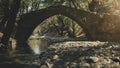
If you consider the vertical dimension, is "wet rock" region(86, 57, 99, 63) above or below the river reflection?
above

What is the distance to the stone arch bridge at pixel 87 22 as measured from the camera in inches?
1705

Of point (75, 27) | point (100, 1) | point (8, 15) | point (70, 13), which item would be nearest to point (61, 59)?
point (8, 15)

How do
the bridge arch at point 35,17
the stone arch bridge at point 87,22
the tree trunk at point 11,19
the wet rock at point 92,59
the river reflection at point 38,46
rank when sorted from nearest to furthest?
1. the wet rock at point 92,59
2. the river reflection at point 38,46
3. the tree trunk at point 11,19
4. the stone arch bridge at point 87,22
5. the bridge arch at point 35,17

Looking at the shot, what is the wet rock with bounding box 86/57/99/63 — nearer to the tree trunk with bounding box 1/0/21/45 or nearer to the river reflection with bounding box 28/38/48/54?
the river reflection with bounding box 28/38/48/54

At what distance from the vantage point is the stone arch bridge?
43312 mm

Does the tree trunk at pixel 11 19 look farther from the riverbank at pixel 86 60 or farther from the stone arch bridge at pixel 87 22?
the riverbank at pixel 86 60

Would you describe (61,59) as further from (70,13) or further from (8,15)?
(70,13)

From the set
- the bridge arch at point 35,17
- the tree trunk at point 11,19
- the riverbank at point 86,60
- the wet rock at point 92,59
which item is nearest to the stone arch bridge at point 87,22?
the bridge arch at point 35,17

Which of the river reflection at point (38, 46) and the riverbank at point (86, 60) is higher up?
the riverbank at point (86, 60)

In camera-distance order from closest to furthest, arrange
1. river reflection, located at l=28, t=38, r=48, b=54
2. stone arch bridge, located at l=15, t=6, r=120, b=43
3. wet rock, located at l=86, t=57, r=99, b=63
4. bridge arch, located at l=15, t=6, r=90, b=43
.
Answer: wet rock, located at l=86, t=57, r=99, b=63 → river reflection, located at l=28, t=38, r=48, b=54 → stone arch bridge, located at l=15, t=6, r=120, b=43 → bridge arch, located at l=15, t=6, r=90, b=43

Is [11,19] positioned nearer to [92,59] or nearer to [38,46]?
[38,46]

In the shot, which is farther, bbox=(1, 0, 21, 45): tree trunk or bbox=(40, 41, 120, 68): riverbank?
bbox=(1, 0, 21, 45): tree trunk

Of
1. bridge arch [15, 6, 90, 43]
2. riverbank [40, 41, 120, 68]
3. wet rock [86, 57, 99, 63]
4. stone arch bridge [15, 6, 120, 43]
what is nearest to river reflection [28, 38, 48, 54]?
bridge arch [15, 6, 90, 43]

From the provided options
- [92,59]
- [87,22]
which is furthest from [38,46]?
[92,59]
